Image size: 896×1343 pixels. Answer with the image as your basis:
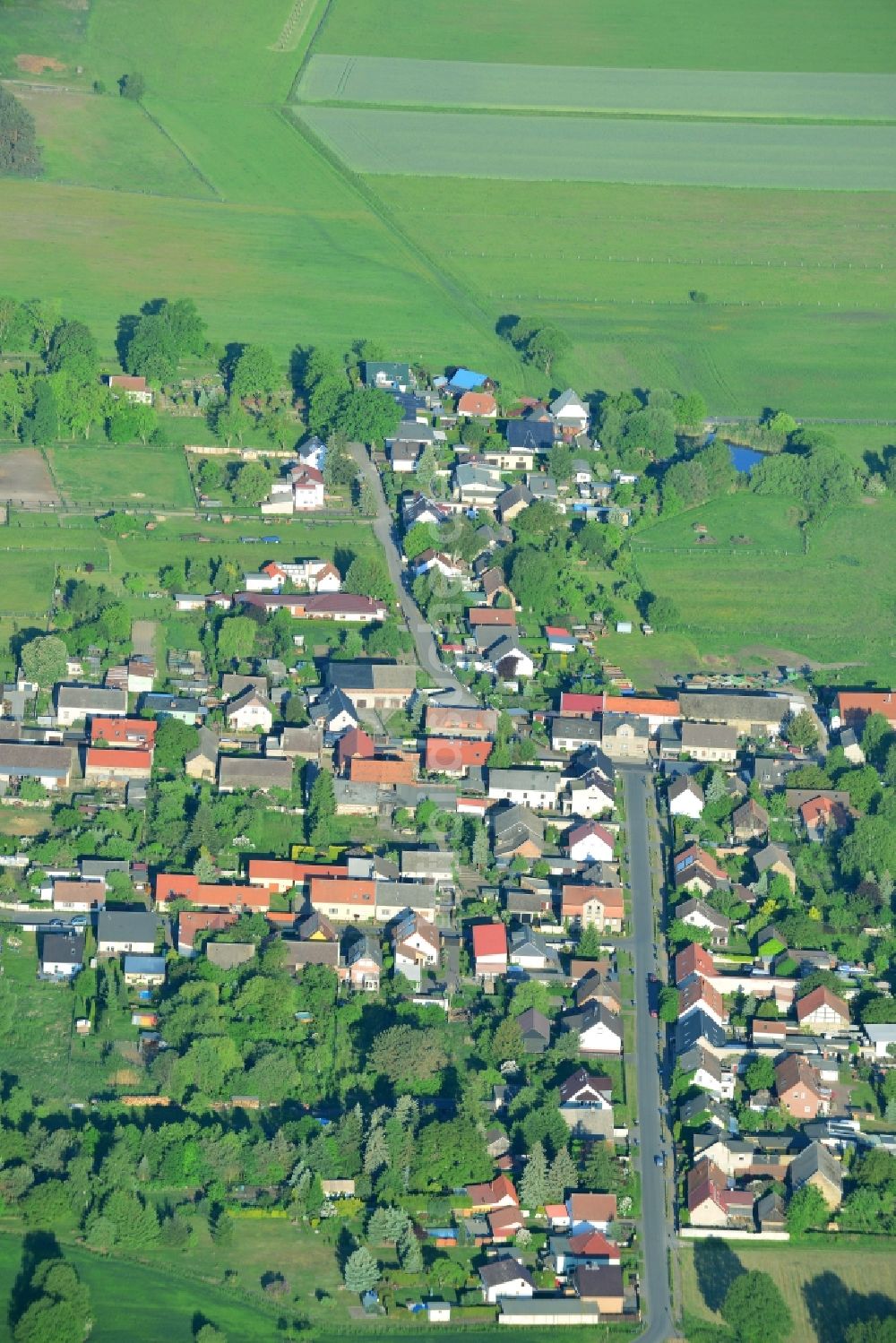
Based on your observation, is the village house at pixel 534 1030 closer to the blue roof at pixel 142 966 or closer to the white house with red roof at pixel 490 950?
the white house with red roof at pixel 490 950

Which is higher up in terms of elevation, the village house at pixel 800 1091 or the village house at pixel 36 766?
the village house at pixel 36 766

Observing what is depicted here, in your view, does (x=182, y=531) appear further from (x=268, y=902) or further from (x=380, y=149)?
(x=380, y=149)

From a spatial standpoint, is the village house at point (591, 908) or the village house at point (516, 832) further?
the village house at point (516, 832)

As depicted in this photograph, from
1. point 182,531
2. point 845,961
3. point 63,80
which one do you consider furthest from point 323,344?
point 845,961

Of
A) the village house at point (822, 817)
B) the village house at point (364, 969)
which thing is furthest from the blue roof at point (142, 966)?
the village house at point (822, 817)

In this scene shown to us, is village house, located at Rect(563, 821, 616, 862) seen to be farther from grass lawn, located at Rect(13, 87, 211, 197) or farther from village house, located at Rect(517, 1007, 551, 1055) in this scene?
grass lawn, located at Rect(13, 87, 211, 197)

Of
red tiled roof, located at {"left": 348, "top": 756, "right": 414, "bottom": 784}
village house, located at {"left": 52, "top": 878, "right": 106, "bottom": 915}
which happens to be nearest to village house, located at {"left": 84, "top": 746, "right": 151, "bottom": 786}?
red tiled roof, located at {"left": 348, "top": 756, "right": 414, "bottom": 784}

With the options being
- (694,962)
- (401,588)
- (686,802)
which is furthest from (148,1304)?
(401,588)

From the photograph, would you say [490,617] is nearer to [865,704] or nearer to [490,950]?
[865,704]
